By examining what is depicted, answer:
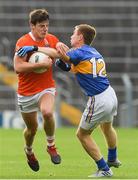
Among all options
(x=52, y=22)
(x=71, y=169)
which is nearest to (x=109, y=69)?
(x=52, y=22)

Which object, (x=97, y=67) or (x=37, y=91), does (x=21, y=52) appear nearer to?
(x=37, y=91)

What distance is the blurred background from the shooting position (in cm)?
2614

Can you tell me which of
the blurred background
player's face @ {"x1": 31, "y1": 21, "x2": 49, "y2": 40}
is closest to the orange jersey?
player's face @ {"x1": 31, "y1": 21, "x2": 49, "y2": 40}

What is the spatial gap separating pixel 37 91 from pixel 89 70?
1306 millimetres

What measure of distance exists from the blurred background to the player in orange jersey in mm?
13744

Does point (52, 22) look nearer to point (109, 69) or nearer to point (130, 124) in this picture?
point (109, 69)

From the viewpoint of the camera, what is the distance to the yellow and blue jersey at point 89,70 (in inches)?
406

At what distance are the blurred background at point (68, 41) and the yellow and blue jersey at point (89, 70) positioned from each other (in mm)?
14906

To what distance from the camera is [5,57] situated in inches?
1141

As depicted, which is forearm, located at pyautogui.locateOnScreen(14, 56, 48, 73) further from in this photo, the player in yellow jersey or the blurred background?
the blurred background

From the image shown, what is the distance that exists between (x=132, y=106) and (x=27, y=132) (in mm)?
14181

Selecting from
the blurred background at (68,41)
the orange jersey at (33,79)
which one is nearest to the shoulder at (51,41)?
the orange jersey at (33,79)

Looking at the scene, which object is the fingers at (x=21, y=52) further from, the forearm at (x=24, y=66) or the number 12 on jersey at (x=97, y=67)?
the number 12 on jersey at (x=97, y=67)

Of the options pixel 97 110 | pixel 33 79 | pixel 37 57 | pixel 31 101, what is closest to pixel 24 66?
pixel 37 57
